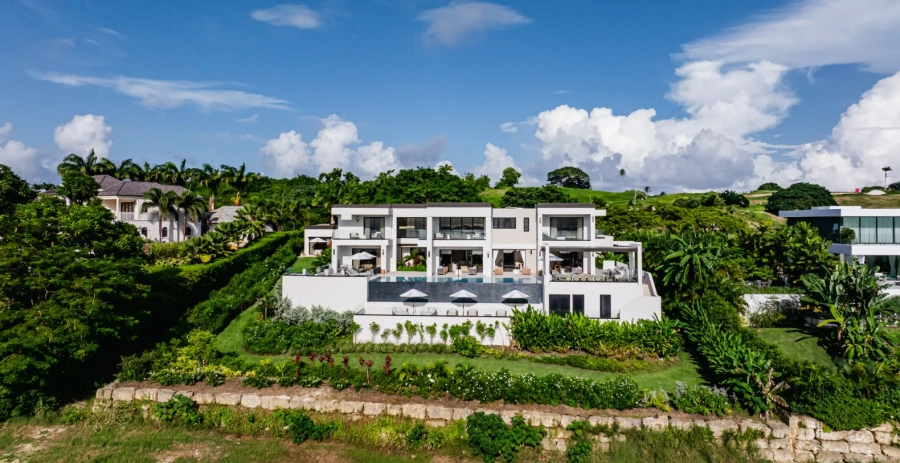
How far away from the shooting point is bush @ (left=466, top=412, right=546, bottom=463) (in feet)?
55.9

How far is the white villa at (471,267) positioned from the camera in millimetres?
26484

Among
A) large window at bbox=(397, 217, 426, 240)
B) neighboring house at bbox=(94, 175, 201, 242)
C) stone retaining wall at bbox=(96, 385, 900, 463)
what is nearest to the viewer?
stone retaining wall at bbox=(96, 385, 900, 463)

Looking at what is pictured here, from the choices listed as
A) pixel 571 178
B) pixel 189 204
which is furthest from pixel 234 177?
pixel 571 178

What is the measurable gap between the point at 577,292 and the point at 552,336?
3761 mm

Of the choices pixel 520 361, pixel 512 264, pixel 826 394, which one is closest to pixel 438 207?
pixel 512 264

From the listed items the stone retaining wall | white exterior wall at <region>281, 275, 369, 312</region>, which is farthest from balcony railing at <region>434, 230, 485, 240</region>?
the stone retaining wall

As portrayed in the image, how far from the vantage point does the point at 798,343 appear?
24188 mm

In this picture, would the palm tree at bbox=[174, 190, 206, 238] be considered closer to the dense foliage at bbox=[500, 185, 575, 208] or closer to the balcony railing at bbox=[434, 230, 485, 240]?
the balcony railing at bbox=[434, 230, 485, 240]

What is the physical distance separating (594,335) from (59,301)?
24.1 metres

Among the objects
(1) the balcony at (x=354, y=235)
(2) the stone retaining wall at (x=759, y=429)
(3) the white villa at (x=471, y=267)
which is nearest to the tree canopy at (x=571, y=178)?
(3) the white villa at (x=471, y=267)

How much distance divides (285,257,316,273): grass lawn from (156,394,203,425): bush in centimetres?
1642

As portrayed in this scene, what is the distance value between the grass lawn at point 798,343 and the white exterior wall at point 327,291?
22.3 meters

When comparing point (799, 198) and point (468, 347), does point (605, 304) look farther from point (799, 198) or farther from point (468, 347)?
point (799, 198)

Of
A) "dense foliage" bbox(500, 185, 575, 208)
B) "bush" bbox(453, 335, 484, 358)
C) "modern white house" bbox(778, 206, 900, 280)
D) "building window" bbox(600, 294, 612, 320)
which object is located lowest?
"bush" bbox(453, 335, 484, 358)
